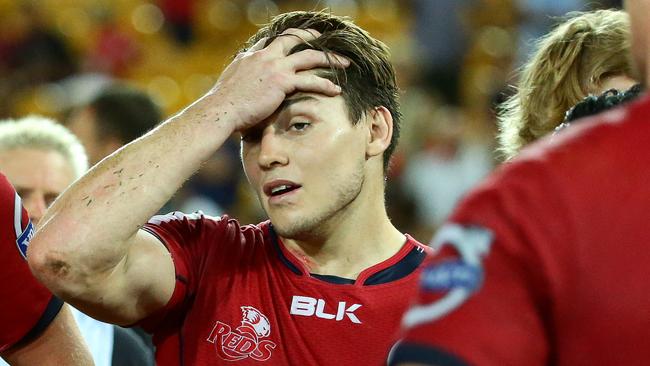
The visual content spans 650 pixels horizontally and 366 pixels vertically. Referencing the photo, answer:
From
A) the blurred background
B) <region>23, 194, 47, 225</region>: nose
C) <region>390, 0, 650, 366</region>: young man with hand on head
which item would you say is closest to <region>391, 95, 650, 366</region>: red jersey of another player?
<region>390, 0, 650, 366</region>: young man with hand on head

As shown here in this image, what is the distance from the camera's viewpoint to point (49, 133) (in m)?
3.82

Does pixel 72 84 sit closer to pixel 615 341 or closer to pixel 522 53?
pixel 522 53

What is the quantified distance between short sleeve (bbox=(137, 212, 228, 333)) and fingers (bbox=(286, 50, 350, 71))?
1.49 feet

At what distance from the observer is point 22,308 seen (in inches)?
100

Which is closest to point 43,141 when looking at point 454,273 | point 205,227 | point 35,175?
point 35,175

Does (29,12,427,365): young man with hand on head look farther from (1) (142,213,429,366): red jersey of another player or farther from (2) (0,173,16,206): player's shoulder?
(2) (0,173,16,206): player's shoulder

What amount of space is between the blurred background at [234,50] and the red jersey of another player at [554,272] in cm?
668

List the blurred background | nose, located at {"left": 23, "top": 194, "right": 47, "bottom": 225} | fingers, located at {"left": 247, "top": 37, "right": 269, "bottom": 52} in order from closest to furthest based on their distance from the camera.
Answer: fingers, located at {"left": 247, "top": 37, "right": 269, "bottom": 52}
nose, located at {"left": 23, "top": 194, "right": 47, "bottom": 225}
the blurred background

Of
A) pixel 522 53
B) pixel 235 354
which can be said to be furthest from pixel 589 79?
pixel 522 53

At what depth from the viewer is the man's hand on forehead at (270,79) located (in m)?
2.43

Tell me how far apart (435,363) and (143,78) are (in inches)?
365

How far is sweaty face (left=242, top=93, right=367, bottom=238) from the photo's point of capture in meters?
2.44

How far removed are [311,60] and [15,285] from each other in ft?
3.03

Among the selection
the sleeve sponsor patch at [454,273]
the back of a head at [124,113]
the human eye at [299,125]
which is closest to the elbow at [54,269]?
the human eye at [299,125]
